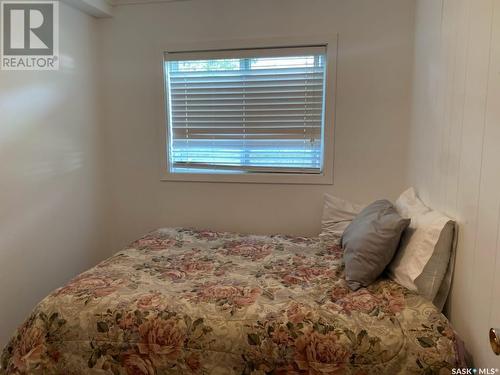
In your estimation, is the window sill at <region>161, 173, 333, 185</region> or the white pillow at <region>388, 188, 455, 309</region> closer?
the white pillow at <region>388, 188, 455, 309</region>

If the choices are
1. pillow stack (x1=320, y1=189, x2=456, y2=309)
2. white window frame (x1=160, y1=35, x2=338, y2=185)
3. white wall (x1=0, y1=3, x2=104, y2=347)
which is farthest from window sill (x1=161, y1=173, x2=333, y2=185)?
pillow stack (x1=320, y1=189, x2=456, y2=309)

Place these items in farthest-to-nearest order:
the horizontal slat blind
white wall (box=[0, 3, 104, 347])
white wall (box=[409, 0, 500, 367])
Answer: the horizontal slat blind → white wall (box=[0, 3, 104, 347]) → white wall (box=[409, 0, 500, 367])

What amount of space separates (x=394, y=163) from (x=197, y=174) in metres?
1.47

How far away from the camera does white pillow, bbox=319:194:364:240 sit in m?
2.52

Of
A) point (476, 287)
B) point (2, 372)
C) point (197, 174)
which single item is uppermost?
point (197, 174)

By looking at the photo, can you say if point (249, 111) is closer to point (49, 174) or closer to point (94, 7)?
point (94, 7)

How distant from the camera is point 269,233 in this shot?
9.27ft

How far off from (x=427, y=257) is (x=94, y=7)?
2.69 meters

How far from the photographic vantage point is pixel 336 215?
8.41 ft

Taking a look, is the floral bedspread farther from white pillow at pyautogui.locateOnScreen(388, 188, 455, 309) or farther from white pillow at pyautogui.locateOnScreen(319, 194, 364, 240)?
white pillow at pyautogui.locateOnScreen(319, 194, 364, 240)

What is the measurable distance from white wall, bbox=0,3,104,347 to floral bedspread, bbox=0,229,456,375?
73 centimetres

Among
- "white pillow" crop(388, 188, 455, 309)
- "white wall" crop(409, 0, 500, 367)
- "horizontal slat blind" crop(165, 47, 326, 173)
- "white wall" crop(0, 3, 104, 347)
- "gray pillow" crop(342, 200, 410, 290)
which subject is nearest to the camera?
"white wall" crop(409, 0, 500, 367)

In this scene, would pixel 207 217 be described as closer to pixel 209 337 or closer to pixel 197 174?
pixel 197 174

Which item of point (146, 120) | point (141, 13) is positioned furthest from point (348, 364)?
point (141, 13)
